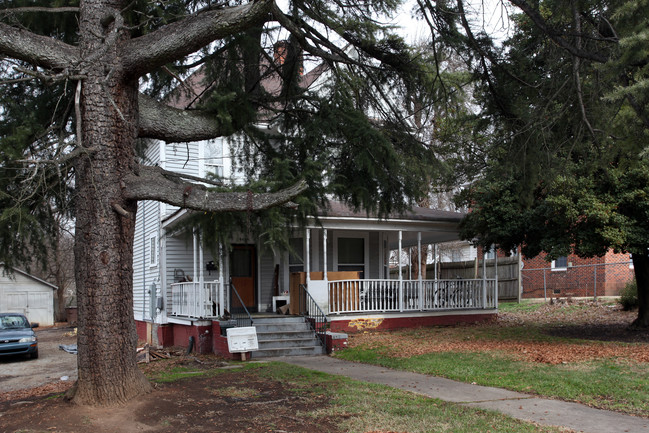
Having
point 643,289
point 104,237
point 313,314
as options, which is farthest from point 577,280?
point 104,237

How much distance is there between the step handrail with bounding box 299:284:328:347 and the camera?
1380 centimetres

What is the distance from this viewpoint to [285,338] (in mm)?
13656

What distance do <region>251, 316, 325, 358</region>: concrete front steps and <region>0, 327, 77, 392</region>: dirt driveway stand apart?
13.8 ft

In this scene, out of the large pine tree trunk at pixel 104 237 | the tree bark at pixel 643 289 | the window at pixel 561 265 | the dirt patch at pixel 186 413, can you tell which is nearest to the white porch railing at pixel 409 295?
the tree bark at pixel 643 289

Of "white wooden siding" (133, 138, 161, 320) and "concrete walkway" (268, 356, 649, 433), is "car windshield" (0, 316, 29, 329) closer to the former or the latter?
"white wooden siding" (133, 138, 161, 320)

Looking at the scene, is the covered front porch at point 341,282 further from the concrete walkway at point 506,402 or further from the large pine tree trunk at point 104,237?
the large pine tree trunk at point 104,237

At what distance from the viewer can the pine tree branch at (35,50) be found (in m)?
6.69

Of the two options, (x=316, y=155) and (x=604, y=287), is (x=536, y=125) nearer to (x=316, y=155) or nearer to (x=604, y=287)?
(x=316, y=155)

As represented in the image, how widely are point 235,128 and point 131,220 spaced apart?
2.40 meters

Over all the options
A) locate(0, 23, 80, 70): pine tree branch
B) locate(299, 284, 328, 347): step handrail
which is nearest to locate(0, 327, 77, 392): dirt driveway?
locate(299, 284, 328, 347): step handrail

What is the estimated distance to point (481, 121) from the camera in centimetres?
1017

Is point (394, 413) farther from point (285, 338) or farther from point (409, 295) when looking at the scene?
point (409, 295)

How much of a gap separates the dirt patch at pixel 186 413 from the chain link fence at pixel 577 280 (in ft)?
60.3

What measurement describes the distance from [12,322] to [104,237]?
14820 millimetres
